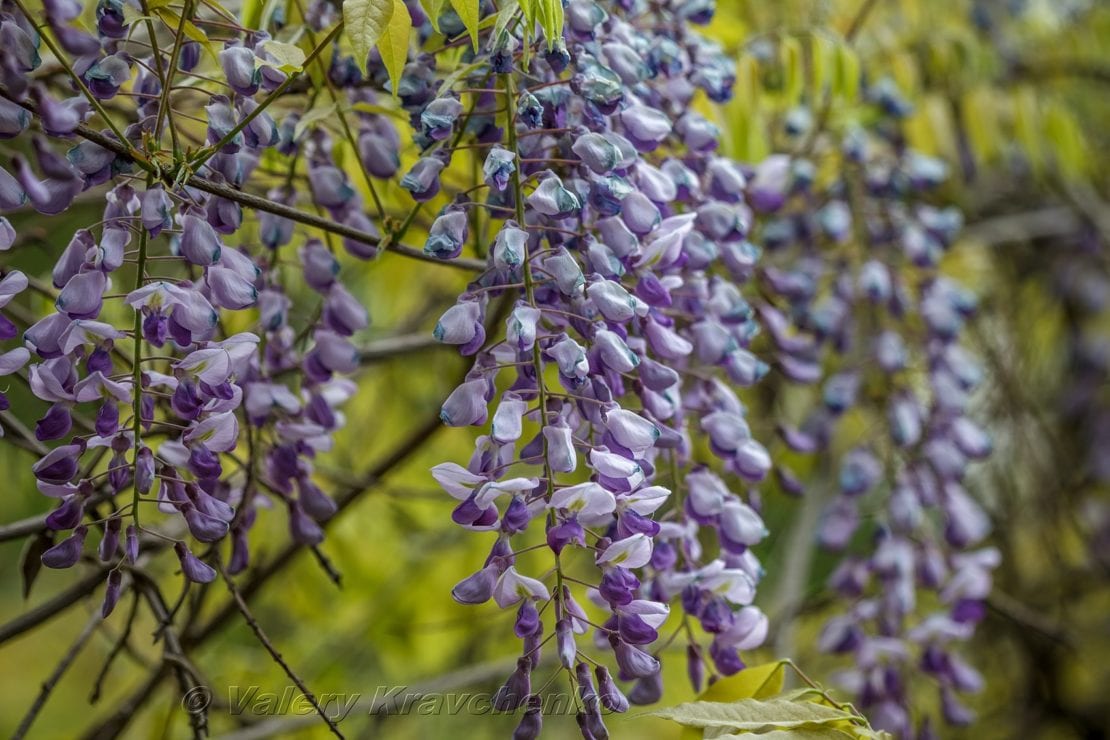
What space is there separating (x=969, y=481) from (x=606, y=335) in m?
1.93

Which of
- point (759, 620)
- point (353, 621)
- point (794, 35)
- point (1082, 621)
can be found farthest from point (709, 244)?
point (1082, 621)

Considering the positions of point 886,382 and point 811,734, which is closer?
point 811,734

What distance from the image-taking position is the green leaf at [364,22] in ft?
2.97

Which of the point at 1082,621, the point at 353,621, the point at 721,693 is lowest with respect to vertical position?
the point at 353,621

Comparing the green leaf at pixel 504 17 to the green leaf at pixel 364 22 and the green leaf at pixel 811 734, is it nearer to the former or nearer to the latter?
the green leaf at pixel 364 22

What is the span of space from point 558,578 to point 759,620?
0.30m

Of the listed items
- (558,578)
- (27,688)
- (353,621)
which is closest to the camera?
(558,578)

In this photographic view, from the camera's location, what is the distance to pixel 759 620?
1.09 metres

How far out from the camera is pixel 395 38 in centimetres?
94

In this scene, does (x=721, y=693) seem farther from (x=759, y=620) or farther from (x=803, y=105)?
A: (x=803, y=105)

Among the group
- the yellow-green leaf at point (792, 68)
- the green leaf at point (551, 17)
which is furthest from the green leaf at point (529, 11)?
the yellow-green leaf at point (792, 68)

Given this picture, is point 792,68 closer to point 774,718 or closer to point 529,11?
point 529,11

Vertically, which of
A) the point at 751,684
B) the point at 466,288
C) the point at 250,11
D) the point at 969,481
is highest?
the point at 250,11

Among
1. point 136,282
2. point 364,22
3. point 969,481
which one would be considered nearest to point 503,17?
point 364,22
